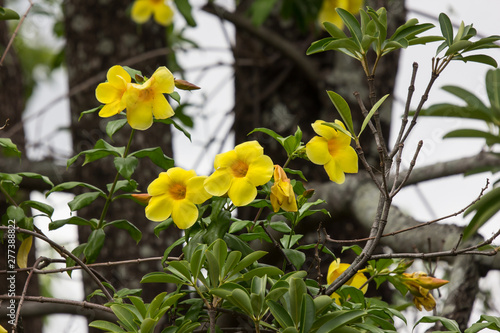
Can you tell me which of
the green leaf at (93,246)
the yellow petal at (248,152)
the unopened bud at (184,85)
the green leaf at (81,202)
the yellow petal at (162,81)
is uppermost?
the unopened bud at (184,85)

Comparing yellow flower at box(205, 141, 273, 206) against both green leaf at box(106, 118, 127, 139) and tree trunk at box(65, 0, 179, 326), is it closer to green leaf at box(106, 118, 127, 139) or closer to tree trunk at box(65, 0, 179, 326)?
green leaf at box(106, 118, 127, 139)

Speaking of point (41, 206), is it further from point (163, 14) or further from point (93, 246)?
point (163, 14)

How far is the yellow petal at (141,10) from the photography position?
6.92 feet

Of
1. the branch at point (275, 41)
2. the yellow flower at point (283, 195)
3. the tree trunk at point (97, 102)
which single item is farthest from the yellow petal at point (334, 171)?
the branch at point (275, 41)

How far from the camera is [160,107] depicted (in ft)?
3.13

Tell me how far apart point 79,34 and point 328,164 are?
1.62 meters

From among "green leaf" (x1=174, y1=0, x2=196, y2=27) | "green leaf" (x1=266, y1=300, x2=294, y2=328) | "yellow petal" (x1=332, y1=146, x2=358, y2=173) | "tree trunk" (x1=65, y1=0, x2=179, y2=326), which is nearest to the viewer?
"green leaf" (x1=266, y1=300, x2=294, y2=328)

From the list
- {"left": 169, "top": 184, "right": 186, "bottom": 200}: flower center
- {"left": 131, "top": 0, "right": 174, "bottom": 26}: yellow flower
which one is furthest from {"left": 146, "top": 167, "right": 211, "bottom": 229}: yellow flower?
{"left": 131, "top": 0, "right": 174, "bottom": 26}: yellow flower

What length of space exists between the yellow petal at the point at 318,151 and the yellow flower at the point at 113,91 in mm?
314

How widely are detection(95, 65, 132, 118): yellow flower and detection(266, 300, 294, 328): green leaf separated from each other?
42 cm

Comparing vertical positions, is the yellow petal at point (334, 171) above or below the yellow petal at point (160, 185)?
above

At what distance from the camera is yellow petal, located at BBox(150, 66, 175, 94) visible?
0.94 meters

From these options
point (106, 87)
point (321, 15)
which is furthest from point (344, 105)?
point (321, 15)

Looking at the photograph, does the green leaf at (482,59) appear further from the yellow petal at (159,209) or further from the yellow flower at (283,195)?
the yellow petal at (159,209)
